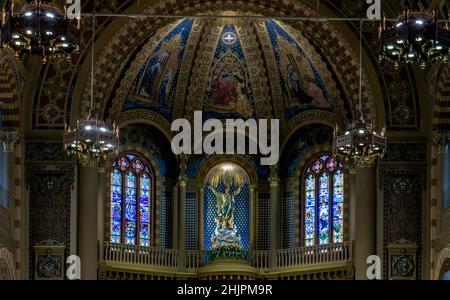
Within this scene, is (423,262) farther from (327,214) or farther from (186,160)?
(186,160)

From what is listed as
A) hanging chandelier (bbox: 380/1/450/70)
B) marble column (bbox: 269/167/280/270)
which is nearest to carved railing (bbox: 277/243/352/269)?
marble column (bbox: 269/167/280/270)

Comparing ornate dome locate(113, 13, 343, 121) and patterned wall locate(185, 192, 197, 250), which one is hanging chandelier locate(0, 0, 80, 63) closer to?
ornate dome locate(113, 13, 343, 121)

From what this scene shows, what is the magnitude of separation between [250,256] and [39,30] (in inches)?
561

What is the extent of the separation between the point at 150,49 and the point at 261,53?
2933mm

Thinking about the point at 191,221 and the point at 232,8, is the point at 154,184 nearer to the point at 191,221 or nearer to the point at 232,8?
the point at 191,221

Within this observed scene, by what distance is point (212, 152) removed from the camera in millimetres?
31672

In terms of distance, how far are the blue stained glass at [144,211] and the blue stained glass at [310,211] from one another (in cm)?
Result: 405

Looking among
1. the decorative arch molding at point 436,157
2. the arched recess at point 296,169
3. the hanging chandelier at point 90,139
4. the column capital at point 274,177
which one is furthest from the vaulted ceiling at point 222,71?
the hanging chandelier at point 90,139

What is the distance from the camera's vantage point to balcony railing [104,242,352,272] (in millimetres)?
29531

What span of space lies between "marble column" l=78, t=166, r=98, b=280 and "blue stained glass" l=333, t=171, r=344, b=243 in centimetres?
630

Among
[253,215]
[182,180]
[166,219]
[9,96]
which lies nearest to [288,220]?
[253,215]

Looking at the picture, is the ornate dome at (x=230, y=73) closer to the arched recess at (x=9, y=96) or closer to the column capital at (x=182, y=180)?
the column capital at (x=182, y=180)

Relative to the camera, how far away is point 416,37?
18359mm

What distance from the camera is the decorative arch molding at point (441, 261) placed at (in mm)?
25953
